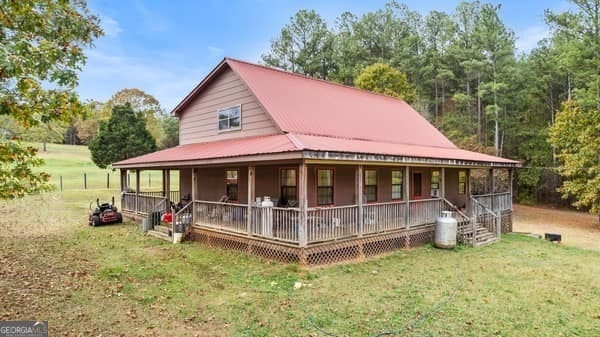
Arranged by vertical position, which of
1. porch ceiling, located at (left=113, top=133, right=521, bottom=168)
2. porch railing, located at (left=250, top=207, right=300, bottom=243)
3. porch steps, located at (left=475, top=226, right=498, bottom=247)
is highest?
porch ceiling, located at (left=113, top=133, right=521, bottom=168)

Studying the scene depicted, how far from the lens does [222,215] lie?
11.4 metres

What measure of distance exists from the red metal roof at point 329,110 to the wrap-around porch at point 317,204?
154 centimetres

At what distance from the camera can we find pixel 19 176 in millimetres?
5145

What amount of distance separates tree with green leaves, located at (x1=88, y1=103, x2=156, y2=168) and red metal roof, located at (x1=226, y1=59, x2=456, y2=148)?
58.8 ft

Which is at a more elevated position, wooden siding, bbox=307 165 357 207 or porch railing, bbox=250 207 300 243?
wooden siding, bbox=307 165 357 207

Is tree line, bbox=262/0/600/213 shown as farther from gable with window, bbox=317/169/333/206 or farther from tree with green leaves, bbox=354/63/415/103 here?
gable with window, bbox=317/169/333/206

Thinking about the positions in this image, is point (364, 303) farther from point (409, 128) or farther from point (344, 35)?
point (344, 35)

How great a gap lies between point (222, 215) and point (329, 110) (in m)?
6.33

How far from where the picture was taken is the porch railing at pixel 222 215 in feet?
35.2

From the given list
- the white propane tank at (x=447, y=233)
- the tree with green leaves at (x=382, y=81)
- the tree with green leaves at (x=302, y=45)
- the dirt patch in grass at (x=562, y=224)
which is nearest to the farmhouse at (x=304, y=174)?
the white propane tank at (x=447, y=233)

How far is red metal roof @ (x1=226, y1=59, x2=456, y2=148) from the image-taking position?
1289 centimetres

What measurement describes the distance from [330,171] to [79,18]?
8284 mm

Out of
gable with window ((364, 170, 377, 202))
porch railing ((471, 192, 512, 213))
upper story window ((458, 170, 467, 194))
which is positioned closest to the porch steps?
porch railing ((471, 192, 512, 213))

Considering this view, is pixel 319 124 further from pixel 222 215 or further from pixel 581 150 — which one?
pixel 581 150
